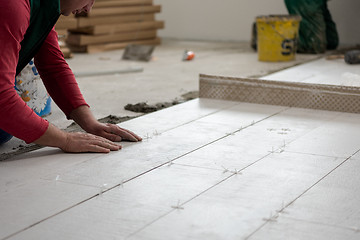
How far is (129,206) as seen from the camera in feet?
7.28

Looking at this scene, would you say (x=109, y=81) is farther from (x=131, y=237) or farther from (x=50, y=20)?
(x=131, y=237)

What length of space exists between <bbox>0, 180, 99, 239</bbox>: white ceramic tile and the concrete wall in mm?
6459

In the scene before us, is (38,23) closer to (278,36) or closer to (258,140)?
(258,140)

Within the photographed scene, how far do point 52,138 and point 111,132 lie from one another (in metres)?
0.47

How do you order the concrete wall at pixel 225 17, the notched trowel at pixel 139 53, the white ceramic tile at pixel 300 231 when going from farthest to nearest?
Result: the concrete wall at pixel 225 17 → the notched trowel at pixel 139 53 → the white ceramic tile at pixel 300 231

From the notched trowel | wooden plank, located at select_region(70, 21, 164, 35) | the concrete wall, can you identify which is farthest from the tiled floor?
the concrete wall

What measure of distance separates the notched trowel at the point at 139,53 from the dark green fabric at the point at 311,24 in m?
1.86

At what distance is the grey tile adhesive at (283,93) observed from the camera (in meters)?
3.94

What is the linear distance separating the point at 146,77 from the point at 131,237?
3.89 m

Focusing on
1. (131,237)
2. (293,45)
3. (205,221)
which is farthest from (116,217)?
(293,45)

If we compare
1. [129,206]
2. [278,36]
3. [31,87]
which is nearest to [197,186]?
[129,206]

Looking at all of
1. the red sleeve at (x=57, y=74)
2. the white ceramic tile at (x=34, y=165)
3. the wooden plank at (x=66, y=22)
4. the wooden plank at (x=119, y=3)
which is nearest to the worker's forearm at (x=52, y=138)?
the white ceramic tile at (x=34, y=165)

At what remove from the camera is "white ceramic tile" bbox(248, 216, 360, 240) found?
1.94 meters

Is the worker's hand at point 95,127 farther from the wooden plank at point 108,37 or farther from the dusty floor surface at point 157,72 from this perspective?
the wooden plank at point 108,37
